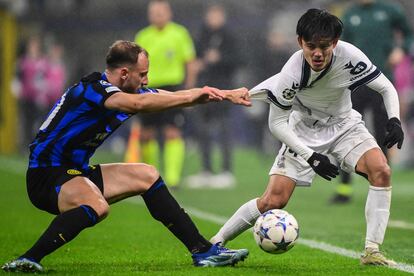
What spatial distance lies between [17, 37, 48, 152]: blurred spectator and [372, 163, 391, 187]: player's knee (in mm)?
16754

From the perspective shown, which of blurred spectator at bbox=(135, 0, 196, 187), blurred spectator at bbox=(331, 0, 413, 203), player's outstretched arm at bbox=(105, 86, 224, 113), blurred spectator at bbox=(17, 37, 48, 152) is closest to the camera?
player's outstretched arm at bbox=(105, 86, 224, 113)

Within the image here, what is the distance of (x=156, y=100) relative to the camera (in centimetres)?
641

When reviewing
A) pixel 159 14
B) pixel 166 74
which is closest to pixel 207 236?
pixel 166 74

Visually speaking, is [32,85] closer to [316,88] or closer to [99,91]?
[316,88]

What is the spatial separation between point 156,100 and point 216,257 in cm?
123

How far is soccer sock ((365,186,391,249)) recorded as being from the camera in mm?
7023

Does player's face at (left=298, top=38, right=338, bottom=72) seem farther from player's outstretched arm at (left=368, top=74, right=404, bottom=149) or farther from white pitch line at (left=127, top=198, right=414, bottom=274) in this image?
white pitch line at (left=127, top=198, right=414, bottom=274)

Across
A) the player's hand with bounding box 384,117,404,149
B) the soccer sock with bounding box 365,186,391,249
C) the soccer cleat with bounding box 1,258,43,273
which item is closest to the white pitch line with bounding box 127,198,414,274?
the soccer sock with bounding box 365,186,391,249

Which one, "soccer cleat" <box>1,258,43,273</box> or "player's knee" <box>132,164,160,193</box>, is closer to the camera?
"soccer cleat" <box>1,258,43,273</box>

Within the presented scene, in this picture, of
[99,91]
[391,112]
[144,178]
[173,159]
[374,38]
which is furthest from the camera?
[173,159]

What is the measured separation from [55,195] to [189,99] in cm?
113

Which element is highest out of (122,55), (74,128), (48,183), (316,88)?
(122,55)

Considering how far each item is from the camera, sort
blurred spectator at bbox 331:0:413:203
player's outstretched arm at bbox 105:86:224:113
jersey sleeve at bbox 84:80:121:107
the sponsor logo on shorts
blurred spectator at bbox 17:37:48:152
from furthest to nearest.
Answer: blurred spectator at bbox 17:37:48:152 → blurred spectator at bbox 331:0:413:203 → the sponsor logo on shorts → jersey sleeve at bbox 84:80:121:107 → player's outstretched arm at bbox 105:86:224:113

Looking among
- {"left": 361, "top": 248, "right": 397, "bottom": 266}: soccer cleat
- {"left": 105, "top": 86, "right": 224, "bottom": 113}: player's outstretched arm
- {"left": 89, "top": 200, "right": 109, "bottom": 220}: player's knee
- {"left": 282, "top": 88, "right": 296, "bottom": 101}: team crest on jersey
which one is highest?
{"left": 282, "top": 88, "right": 296, "bottom": 101}: team crest on jersey
